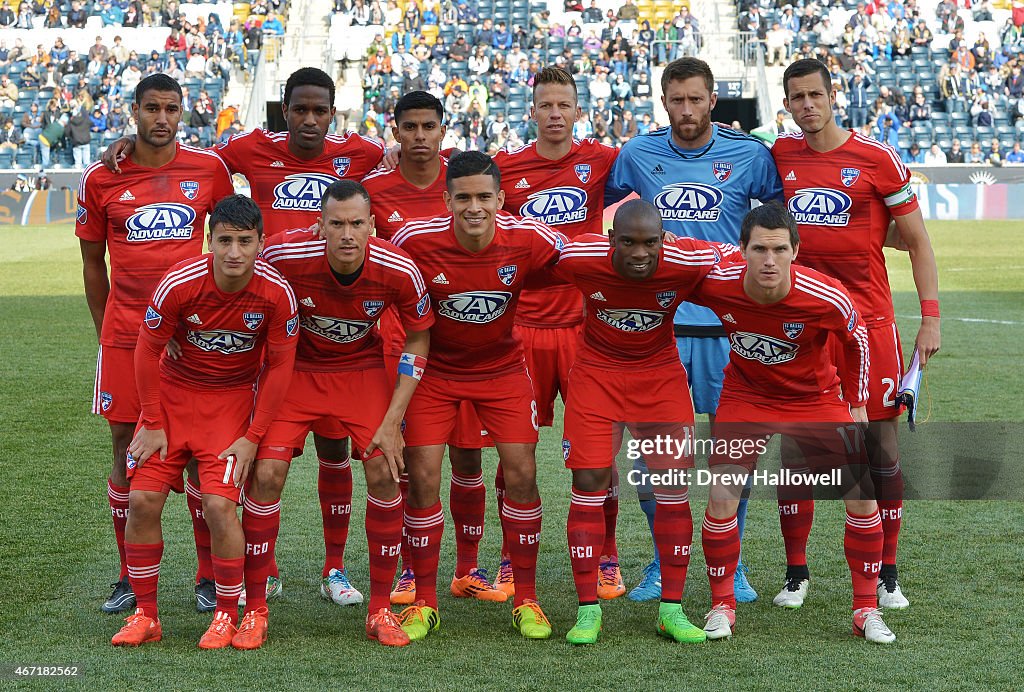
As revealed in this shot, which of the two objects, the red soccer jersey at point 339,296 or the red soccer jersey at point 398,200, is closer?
the red soccer jersey at point 339,296

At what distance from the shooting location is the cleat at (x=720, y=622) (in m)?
4.91

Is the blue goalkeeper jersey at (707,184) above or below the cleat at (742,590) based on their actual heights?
above

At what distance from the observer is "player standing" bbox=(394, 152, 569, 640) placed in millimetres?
5129

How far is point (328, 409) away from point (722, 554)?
1.75 metres

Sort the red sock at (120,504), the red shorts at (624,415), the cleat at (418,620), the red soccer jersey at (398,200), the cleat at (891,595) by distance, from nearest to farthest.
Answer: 1. the cleat at (418,620)
2. the red shorts at (624,415)
3. the cleat at (891,595)
4. the red sock at (120,504)
5. the red soccer jersey at (398,200)

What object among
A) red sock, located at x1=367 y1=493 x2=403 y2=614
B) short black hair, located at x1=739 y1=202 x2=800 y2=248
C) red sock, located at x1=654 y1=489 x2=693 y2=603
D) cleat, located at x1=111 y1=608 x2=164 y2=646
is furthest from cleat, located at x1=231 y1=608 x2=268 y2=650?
short black hair, located at x1=739 y1=202 x2=800 y2=248

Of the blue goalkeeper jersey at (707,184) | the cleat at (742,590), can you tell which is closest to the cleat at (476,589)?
the cleat at (742,590)

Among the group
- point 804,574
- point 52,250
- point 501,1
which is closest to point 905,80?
point 501,1

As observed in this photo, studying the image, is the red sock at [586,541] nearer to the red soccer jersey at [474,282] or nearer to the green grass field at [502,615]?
the green grass field at [502,615]

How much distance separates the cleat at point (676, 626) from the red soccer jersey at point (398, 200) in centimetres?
214

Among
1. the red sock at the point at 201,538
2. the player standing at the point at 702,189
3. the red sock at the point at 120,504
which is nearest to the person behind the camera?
the red sock at the point at 201,538

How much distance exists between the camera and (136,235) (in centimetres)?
555

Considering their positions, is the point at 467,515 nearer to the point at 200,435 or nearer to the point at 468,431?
the point at 468,431

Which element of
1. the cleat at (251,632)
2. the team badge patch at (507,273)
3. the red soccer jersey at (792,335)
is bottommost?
the cleat at (251,632)
